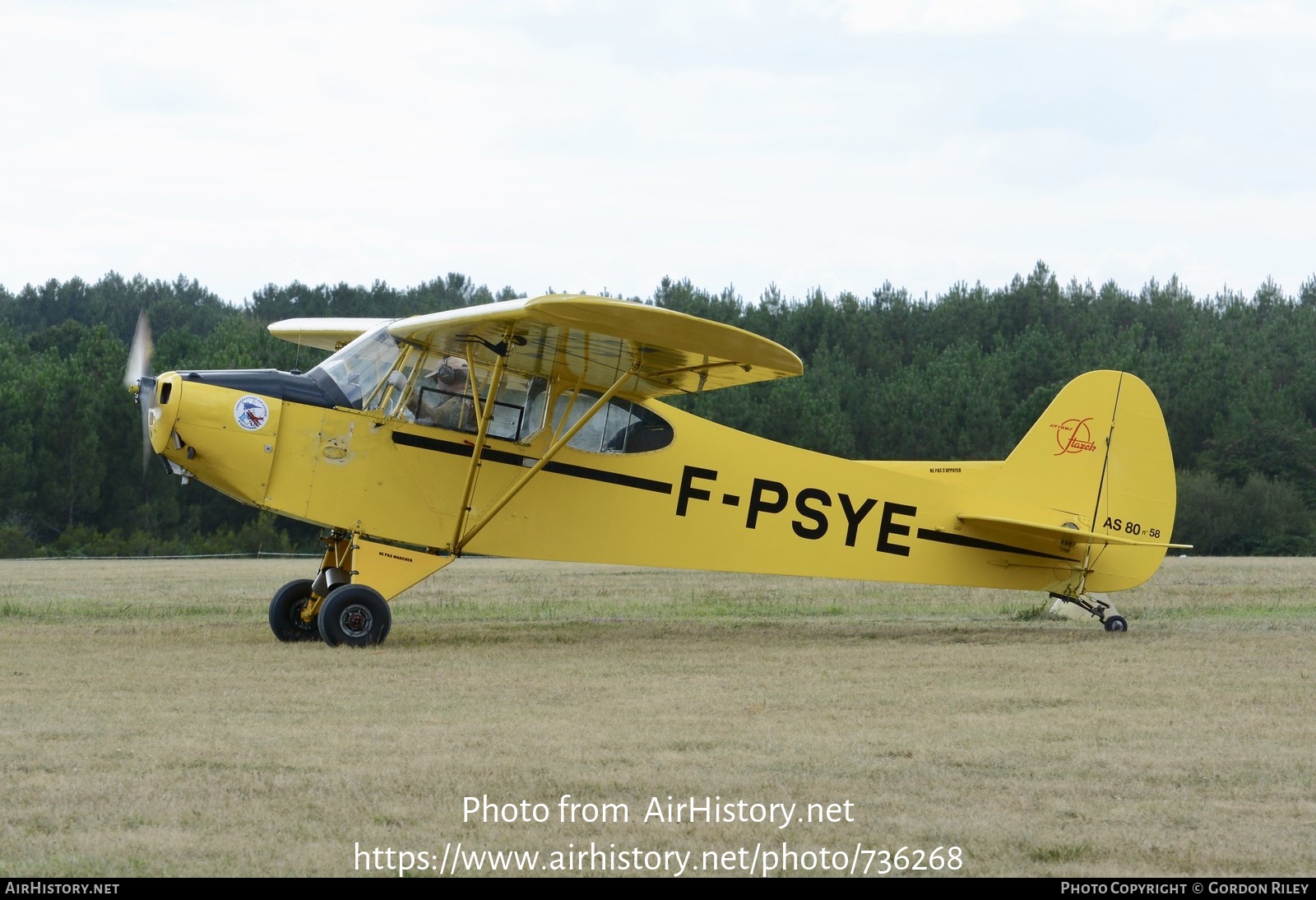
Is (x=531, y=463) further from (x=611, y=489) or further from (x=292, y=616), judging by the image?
(x=292, y=616)

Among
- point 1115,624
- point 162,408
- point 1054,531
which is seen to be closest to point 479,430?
point 162,408

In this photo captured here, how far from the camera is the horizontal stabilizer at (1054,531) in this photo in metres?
13.9

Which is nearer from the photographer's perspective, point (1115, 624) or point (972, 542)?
point (1115, 624)

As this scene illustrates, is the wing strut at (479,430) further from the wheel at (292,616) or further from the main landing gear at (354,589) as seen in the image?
the wheel at (292,616)

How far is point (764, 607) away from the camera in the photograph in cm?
1666

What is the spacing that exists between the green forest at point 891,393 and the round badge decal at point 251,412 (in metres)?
25.8

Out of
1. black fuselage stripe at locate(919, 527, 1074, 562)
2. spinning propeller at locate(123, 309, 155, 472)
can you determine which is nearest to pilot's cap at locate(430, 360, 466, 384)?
spinning propeller at locate(123, 309, 155, 472)

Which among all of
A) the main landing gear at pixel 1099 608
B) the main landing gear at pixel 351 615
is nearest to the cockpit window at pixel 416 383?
the main landing gear at pixel 351 615

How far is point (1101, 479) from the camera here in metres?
14.3

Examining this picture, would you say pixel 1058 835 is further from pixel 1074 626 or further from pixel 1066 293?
pixel 1066 293

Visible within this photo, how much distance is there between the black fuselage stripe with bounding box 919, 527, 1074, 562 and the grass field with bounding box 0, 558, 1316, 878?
2.41 ft

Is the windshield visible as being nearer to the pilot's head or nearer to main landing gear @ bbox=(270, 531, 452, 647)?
the pilot's head

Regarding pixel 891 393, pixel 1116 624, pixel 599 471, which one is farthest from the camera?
pixel 891 393

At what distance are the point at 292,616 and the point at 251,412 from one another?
6.27 feet
